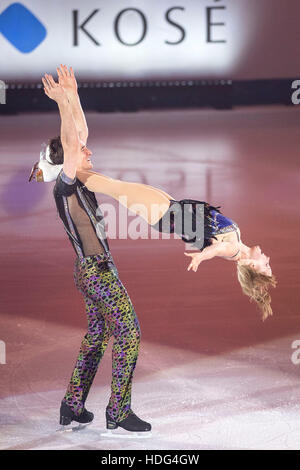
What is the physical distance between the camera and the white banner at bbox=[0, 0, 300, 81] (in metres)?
14.2

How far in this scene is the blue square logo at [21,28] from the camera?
14.1 m

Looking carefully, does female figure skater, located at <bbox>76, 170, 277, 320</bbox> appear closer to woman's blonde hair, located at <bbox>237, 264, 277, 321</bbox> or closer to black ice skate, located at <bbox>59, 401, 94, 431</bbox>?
woman's blonde hair, located at <bbox>237, 264, 277, 321</bbox>

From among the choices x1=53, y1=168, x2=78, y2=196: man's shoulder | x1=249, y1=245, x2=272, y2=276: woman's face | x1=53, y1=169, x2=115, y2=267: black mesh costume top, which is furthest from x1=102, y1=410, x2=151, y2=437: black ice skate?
x1=53, y1=168, x2=78, y2=196: man's shoulder

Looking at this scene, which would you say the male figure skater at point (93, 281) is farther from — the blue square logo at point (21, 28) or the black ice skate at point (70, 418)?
the blue square logo at point (21, 28)

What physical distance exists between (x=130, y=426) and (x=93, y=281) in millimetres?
640

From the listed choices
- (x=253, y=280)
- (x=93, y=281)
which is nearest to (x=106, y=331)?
(x=93, y=281)

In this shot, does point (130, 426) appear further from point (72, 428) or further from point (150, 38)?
point (150, 38)

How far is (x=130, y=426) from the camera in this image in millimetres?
3588

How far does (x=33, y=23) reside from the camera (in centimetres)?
1423

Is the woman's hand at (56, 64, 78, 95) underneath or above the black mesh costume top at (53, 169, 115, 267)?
above

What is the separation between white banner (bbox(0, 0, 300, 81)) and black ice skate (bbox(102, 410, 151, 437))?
11.4 m

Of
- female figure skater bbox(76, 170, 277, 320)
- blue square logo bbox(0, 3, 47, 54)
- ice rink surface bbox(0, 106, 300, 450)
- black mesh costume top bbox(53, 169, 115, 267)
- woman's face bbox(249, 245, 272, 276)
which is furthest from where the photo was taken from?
blue square logo bbox(0, 3, 47, 54)

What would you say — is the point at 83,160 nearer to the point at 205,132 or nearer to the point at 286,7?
the point at 205,132
